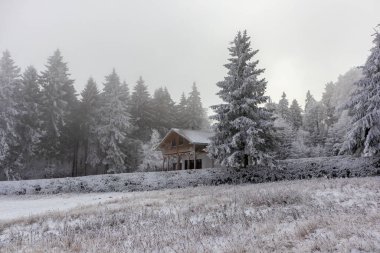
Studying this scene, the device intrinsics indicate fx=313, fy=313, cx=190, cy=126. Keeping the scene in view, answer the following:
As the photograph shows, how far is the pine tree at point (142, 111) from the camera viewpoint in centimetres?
6112

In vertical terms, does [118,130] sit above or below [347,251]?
above

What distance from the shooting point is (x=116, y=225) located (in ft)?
32.0

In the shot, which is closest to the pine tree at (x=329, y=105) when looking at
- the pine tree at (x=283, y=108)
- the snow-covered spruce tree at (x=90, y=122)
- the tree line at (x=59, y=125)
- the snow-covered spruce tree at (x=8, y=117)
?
the pine tree at (x=283, y=108)

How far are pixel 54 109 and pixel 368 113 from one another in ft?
134

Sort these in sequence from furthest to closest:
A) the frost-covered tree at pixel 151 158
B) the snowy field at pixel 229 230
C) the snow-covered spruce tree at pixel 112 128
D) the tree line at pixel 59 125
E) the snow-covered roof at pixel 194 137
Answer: the frost-covered tree at pixel 151 158, the snow-covered spruce tree at pixel 112 128, the tree line at pixel 59 125, the snow-covered roof at pixel 194 137, the snowy field at pixel 229 230

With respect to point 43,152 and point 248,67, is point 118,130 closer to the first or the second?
point 43,152

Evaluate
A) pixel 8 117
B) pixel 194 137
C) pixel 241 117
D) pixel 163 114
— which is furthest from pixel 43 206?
pixel 163 114

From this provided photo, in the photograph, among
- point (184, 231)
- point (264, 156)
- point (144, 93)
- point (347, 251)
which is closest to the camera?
point (347, 251)

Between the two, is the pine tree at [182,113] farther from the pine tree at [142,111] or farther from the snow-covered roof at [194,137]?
the snow-covered roof at [194,137]

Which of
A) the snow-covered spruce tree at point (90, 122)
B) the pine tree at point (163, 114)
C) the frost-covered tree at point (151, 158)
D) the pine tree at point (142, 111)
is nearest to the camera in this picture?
the snow-covered spruce tree at point (90, 122)

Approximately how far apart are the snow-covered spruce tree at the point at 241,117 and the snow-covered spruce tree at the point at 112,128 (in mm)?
23465

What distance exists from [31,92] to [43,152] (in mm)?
8855

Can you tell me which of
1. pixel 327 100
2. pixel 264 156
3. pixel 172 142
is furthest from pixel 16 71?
pixel 327 100

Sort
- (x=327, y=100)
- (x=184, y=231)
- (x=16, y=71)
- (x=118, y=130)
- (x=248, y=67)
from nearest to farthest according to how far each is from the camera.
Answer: (x=184, y=231) < (x=248, y=67) < (x=16, y=71) < (x=118, y=130) < (x=327, y=100)
